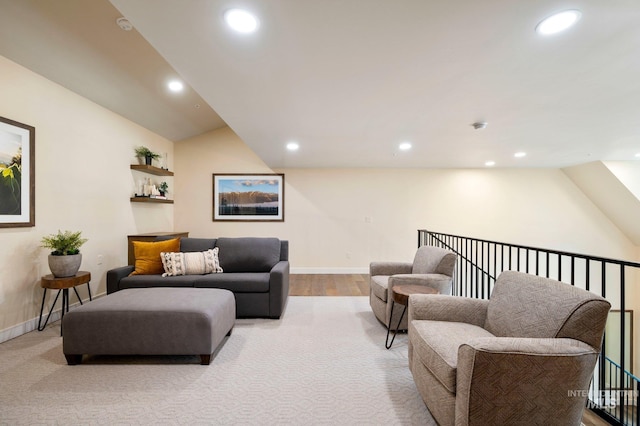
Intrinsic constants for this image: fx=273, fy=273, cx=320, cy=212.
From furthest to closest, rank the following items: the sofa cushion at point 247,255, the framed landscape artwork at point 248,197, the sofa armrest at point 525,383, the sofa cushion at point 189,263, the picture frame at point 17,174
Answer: the framed landscape artwork at point 248,197 < the sofa cushion at point 247,255 < the sofa cushion at point 189,263 < the picture frame at point 17,174 < the sofa armrest at point 525,383

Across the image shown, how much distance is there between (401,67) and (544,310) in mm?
1737

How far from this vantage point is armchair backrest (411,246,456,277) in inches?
113

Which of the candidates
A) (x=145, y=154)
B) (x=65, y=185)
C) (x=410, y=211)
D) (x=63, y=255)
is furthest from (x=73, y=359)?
(x=410, y=211)

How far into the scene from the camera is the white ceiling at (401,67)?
1434mm

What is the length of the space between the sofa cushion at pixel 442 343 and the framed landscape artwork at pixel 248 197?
4.23 m

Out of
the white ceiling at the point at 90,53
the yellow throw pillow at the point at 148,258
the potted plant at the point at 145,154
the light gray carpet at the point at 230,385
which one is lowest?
the light gray carpet at the point at 230,385

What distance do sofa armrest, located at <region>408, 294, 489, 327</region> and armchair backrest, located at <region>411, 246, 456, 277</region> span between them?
927 millimetres

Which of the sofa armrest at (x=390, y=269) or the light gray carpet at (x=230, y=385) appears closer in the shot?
the light gray carpet at (x=230, y=385)

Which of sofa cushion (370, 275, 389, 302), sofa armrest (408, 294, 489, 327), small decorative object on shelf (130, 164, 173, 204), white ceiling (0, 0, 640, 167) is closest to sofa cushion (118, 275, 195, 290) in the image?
small decorative object on shelf (130, 164, 173, 204)

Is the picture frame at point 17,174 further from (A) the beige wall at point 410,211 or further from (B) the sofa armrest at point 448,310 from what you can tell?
(B) the sofa armrest at point 448,310

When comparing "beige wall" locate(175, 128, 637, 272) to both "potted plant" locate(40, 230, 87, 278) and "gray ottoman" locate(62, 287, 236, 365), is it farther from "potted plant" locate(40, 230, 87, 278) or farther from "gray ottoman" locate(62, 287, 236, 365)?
"gray ottoman" locate(62, 287, 236, 365)

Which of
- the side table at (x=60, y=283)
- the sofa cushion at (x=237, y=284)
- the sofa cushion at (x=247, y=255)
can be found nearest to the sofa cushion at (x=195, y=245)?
the sofa cushion at (x=247, y=255)

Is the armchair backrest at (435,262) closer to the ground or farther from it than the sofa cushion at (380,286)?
farther from it

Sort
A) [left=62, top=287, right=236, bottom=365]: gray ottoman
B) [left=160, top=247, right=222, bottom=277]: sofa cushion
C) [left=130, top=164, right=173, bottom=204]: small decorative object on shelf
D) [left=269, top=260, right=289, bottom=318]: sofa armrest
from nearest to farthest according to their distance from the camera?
[left=62, top=287, right=236, bottom=365]: gray ottoman
[left=269, top=260, right=289, bottom=318]: sofa armrest
[left=160, top=247, right=222, bottom=277]: sofa cushion
[left=130, top=164, right=173, bottom=204]: small decorative object on shelf
